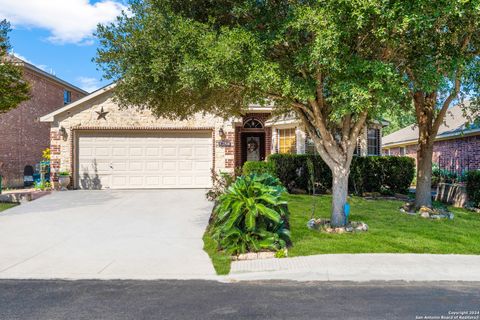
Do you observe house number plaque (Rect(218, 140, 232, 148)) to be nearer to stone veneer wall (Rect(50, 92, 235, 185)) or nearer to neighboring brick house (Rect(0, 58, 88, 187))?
stone veneer wall (Rect(50, 92, 235, 185))

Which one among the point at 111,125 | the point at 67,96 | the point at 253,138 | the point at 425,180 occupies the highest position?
the point at 67,96

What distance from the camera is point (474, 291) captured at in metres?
4.92

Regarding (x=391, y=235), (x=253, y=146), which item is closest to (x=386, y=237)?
(x=391, y=235)

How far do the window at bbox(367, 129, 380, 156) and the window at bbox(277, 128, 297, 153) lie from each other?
375 centimetres

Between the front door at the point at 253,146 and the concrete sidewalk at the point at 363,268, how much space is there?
11862mm

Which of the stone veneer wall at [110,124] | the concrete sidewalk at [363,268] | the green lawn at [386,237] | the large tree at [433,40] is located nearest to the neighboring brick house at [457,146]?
the green lawn at [386,237]

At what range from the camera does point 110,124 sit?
15.9 metres

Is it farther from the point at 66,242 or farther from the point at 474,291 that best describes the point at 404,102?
the point at 66,242

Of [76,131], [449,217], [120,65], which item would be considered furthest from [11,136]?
[449,217]

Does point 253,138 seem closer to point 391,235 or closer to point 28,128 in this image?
point 391,235

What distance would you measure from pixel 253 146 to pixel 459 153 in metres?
10.5

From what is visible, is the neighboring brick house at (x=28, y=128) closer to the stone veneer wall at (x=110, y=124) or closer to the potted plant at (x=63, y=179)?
the stone veneer wall at (x=110, y=124)

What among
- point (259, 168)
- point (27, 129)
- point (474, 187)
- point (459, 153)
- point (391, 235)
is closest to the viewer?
point (391, 235)

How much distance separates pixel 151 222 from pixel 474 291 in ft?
23.1
